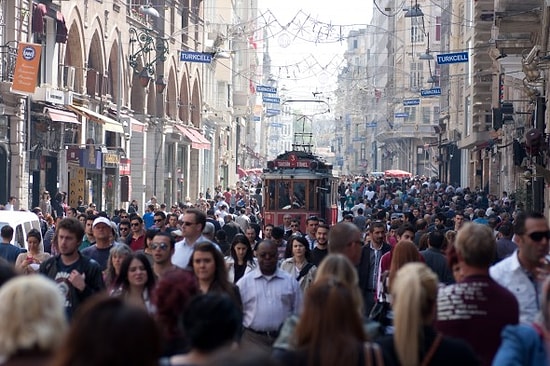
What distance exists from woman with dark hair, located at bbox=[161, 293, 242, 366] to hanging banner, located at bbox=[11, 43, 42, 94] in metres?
24.3

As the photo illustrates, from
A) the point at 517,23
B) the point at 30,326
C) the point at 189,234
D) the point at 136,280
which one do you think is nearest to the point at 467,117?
the point at 517,23

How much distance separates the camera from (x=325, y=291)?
18.5ft

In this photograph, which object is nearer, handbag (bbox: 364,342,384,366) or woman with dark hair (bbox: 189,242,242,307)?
handbag (bbox: 364,342,384,366)

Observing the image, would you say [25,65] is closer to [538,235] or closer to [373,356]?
[538,235]

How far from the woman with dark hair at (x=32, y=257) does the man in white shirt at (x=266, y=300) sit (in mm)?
2360

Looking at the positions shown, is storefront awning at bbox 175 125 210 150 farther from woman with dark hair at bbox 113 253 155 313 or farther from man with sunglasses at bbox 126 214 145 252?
woman with dark hair at bbox 113 253 155 313

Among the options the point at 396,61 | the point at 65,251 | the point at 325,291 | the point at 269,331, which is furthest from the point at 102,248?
the point at 396,61

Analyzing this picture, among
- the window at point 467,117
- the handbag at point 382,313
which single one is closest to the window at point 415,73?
the window at point 467,117

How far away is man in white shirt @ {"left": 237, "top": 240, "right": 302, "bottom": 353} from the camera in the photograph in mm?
9508

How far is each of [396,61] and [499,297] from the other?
9324cm

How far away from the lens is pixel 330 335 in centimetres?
542

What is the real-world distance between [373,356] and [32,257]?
320 inches

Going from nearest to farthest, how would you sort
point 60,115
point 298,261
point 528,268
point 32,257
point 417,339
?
point 417,339 → point 528,268 → point 298,261 → point 32,257 → point 60,115

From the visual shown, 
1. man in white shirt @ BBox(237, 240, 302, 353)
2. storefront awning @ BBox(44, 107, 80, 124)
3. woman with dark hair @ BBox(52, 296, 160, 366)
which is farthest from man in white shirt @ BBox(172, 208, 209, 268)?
storefront awning @ BBox(44, 107, 80, 124)
